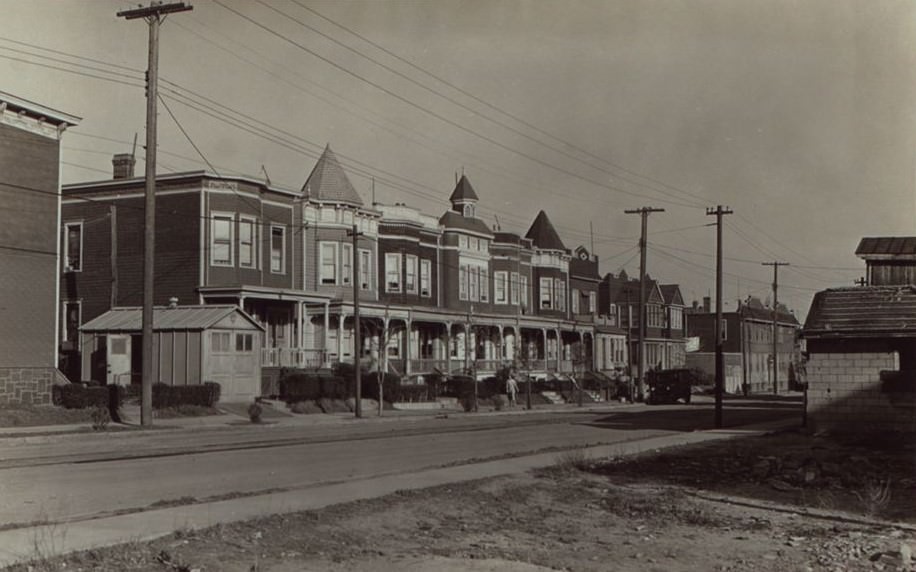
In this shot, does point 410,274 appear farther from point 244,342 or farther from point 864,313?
point 864,313

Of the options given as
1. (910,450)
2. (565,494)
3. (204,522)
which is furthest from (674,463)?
(204,522)

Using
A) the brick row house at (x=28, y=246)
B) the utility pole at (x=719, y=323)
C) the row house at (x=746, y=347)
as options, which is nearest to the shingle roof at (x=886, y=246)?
the utility pole at (x=719, y=323)

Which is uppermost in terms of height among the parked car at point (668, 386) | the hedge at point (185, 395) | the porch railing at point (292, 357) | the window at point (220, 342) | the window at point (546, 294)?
the window at point (546, 294)

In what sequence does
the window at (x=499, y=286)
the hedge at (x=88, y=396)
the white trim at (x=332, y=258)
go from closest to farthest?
the hedge at (x=88, y=396)
the white trim at (x=332, y=258)
the window at (x=499, y=286)

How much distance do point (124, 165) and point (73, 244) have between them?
14.5 ft

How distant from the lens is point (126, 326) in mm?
36812

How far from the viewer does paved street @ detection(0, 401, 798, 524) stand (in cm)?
1346

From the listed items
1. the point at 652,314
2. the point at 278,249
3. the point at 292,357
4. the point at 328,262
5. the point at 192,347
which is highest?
the point at 278,249

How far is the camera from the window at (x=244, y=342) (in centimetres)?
3697

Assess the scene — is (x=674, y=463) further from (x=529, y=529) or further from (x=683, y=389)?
(x=683, y=389)

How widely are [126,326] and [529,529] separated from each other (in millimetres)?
28595

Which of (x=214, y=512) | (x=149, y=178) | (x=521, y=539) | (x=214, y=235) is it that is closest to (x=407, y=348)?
(x=214, y=235)

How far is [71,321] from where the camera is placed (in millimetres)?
43125

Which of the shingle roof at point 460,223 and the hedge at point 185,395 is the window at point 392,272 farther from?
the hedge at point 185,395
